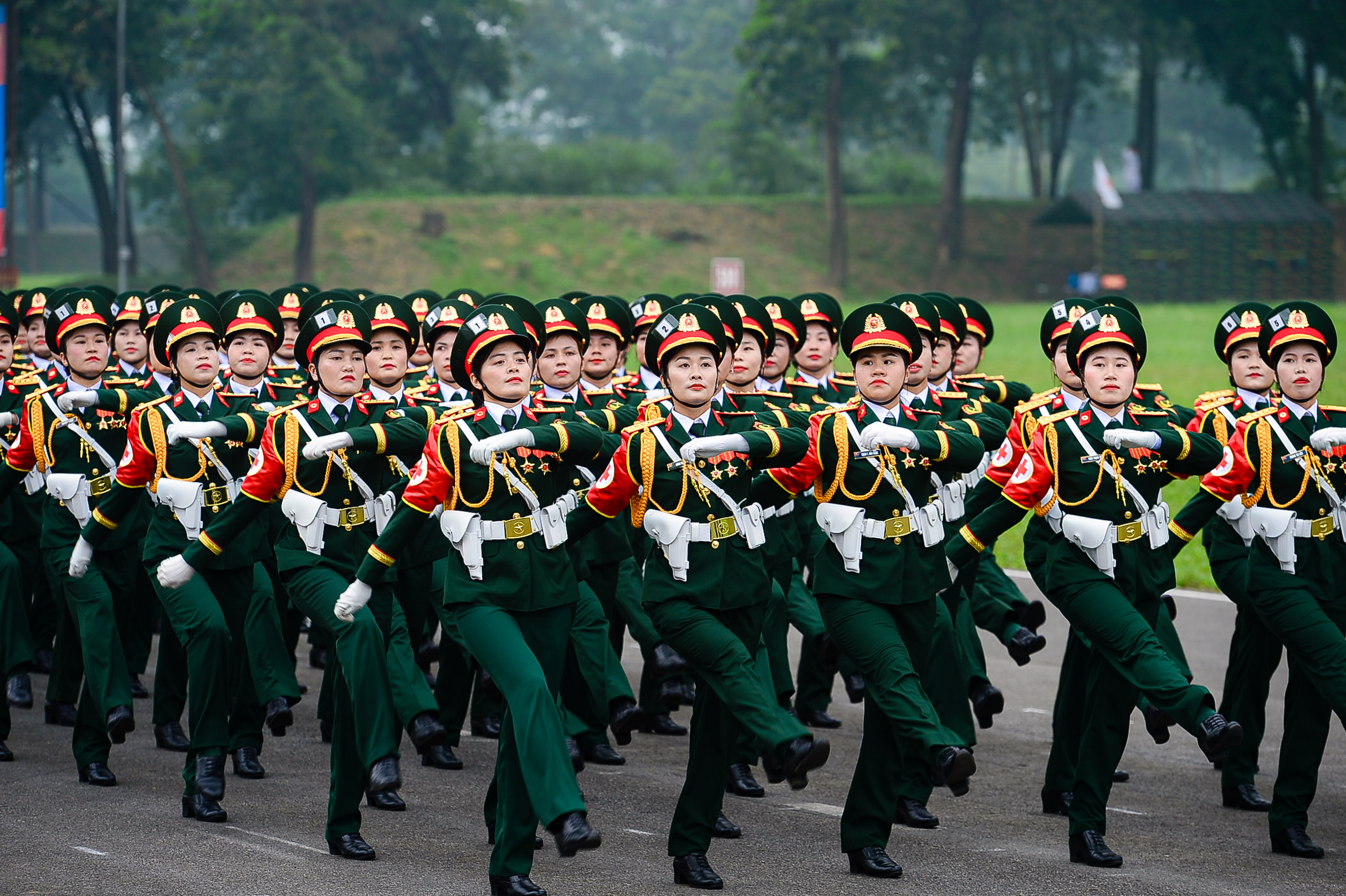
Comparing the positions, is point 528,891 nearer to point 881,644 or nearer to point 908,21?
point 881,644

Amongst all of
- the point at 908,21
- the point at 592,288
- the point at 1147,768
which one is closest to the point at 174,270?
the point at 592,288

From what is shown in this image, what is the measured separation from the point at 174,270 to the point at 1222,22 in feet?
112

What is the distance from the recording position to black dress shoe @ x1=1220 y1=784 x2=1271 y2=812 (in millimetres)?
7789

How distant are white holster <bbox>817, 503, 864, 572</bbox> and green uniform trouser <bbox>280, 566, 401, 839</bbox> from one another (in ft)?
5.92

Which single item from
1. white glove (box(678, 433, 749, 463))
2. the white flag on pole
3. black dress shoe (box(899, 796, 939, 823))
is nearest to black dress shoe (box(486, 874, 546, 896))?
A: white glove (box(678, 433, 749, 463))

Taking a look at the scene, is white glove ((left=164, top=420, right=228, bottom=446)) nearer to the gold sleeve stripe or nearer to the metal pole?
the gold sleeve stripe

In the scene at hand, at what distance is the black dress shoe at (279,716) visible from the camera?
7.55 meters

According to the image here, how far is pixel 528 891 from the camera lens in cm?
616

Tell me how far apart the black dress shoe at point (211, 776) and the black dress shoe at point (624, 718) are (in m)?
1.75

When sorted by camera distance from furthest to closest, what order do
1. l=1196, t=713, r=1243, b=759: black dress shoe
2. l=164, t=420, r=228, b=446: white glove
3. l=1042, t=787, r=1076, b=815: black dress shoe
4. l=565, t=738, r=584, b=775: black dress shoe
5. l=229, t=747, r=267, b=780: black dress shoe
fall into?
l=565, t=738, r=584, b=775: black dress shoe, l=229, t=747, r=267, b=780: black dress shoe, l=1042, t=787, r=1076, b=815: black dress shoe, l=164, t=420, r=228, b=446: white glove, l=1196, t=713, r=1243, b=759: black dress shoe

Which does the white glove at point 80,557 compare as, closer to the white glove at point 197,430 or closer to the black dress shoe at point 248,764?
the white glove at point 197,430

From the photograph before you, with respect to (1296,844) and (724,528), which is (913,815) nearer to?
(1296,844)

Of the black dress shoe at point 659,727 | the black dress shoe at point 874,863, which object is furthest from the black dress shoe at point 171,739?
the black dress shoe at point 874,863

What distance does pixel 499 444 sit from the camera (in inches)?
246
